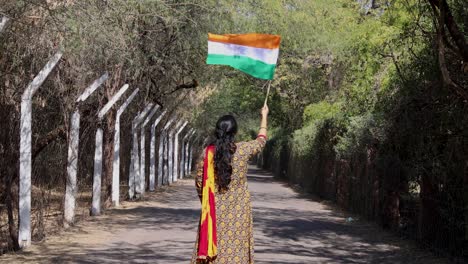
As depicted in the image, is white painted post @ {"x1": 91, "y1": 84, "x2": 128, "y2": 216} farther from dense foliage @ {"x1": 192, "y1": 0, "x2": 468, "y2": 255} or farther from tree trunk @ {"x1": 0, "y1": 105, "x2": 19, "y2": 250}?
tree trunk @ {"x1": 0, "y1": 105, "x2": 19, "y2": 250}

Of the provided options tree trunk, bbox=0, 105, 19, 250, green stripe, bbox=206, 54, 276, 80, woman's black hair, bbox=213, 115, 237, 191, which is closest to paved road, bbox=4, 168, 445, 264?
tree trunk, bbox=0, 105, 19, 250

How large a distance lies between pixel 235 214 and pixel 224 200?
0.17m

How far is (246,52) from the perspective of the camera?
9734 millimetres

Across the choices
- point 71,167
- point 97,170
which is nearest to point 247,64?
point 71,167

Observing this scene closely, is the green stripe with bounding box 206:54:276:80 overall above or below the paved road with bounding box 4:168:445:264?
above

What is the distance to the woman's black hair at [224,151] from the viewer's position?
744 cm

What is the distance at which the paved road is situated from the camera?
12918mm

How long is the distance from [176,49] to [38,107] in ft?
22.4

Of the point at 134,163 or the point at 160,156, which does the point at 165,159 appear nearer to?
the point at 160,156

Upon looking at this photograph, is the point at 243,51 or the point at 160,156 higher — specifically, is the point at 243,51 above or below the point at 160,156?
above

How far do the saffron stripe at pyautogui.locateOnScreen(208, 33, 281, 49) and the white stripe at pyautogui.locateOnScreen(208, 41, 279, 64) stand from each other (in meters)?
0.05

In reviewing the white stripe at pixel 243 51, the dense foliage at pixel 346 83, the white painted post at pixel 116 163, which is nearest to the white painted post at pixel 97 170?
the dense foliage at pixel 346 83

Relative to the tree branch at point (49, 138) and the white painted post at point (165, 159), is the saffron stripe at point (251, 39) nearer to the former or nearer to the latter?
the tree branch at point (49, 138)

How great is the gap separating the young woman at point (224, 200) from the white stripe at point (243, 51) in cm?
211
